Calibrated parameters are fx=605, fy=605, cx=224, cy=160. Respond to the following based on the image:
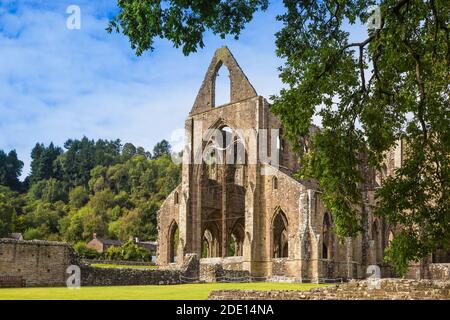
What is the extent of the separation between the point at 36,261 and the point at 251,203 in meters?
20.4

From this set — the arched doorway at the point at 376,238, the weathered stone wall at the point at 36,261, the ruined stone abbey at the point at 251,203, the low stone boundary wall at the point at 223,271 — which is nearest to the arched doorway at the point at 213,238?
the ruined stone abbey at the point at 251,203

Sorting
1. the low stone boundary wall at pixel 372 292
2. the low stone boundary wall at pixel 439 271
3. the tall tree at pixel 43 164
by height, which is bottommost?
the low stone boundary wall at pixel 439 271

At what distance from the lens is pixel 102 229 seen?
340 ft

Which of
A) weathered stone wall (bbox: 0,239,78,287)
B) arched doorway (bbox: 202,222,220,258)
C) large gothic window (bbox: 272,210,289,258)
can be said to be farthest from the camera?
large gothic window (bbox: 272,210,289,258)

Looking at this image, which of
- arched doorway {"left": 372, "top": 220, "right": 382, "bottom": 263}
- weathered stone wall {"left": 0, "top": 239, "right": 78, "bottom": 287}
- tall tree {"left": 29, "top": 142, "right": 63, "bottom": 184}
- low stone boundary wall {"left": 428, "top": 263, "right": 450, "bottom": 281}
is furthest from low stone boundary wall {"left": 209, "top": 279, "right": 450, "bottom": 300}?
tall tree {"left": 29, "top": 142, "right": 63, "bottom": 184}

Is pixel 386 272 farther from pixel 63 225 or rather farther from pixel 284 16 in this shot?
pixel 63 225

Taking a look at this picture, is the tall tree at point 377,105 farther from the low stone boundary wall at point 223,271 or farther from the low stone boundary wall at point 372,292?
the low stone boundary wall at point 223,271

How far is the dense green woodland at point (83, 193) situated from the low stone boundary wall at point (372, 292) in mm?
64471

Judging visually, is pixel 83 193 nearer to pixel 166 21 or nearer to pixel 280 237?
pixel 280 237

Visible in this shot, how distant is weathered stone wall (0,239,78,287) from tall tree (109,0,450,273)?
1202 cm

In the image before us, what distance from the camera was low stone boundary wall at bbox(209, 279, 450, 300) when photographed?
13.7 m

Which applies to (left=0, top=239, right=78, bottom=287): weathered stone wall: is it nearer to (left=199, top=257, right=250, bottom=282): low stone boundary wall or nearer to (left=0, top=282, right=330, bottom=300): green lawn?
(left=0, top=282, right=330, bottom=300): green lawn

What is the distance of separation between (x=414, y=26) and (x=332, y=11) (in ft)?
7.57

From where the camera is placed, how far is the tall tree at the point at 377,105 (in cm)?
1558
